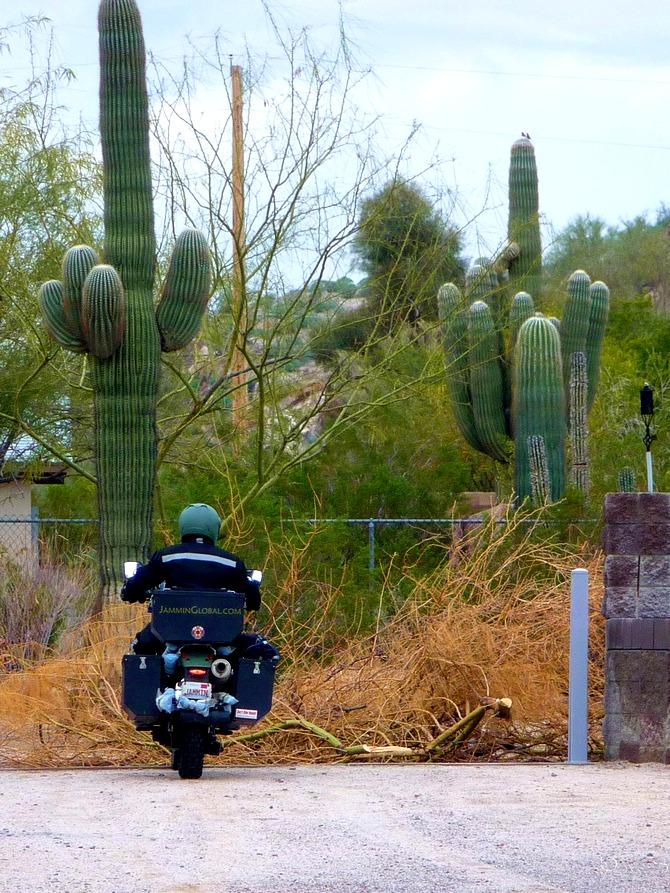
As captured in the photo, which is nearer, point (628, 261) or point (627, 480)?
point (627, 480)

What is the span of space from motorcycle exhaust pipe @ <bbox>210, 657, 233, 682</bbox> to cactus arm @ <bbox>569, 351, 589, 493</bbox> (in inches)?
394

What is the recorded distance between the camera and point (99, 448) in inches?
484

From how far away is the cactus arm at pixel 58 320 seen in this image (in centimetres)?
1218

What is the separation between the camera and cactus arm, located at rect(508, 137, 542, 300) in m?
18.5

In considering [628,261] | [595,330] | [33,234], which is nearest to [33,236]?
[33,234]

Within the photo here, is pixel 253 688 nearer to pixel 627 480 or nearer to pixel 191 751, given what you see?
pixel 191 751

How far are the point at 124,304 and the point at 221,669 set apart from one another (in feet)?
16.7

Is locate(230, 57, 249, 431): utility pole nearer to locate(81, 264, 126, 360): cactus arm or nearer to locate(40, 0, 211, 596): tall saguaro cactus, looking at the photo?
locate(40, 0, 211, 596): tall saguaro cactus

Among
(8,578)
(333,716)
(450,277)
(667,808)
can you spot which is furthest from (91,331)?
(450,277)

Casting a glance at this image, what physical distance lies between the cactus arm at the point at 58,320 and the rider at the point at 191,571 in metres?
4.66

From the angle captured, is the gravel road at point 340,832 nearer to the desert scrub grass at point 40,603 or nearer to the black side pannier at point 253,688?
the black side pannier at point 253,688

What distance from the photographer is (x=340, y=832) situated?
19.4 ft

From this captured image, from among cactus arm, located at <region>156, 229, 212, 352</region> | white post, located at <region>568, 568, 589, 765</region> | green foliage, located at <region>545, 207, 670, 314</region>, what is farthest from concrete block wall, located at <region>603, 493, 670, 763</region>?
green foliage, located at <region>545, 207, 670, 314</region>

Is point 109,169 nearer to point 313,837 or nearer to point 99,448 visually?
point 99,448
